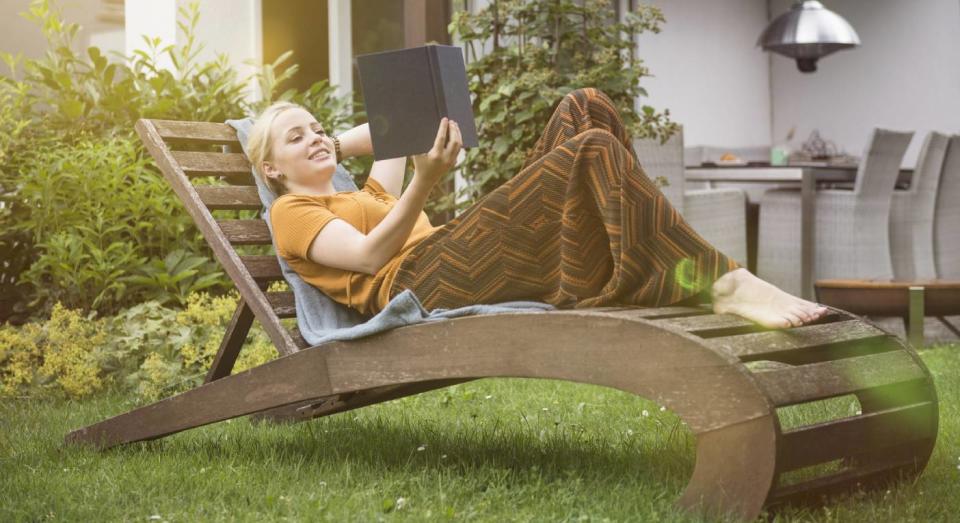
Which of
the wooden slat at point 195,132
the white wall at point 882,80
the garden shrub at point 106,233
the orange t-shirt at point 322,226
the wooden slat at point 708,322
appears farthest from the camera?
the white wall at point 882,80

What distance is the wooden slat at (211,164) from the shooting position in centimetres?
369

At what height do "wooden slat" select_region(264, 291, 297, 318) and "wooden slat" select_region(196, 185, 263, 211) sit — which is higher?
"wooden slat" select_region(196, 185, 263, 211)

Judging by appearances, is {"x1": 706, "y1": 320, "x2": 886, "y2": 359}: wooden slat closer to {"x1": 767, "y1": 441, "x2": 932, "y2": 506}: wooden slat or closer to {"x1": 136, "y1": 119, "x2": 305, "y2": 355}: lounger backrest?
{"x1": 767, "y1": 441, "x2": 932, "y2": 506}: wooden slat

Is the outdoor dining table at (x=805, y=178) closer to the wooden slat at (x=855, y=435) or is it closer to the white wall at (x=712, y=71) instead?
the white wall at (x=712, y=71)

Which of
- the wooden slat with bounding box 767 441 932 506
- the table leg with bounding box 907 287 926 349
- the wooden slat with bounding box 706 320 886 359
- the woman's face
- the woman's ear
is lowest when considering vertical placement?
the table leg with bounding box 907 287 926 349

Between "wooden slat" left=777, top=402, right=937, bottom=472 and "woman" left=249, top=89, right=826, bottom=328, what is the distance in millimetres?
257

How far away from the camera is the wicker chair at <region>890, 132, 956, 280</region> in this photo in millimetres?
7699

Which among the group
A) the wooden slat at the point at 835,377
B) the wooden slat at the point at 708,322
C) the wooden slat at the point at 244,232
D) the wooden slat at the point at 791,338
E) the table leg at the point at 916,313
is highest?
the wooden slat at the point at 244,232

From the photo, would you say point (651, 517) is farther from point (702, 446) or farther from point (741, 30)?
point (741, 30)

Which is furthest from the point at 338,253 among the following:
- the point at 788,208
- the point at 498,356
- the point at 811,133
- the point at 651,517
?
the point at 811,133

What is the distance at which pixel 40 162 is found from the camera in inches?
204

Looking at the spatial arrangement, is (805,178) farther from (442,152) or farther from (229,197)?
(442,152)

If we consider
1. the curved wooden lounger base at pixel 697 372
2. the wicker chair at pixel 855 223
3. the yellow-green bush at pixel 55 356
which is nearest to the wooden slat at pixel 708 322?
the curved wooden lounger base at pixel 697 372

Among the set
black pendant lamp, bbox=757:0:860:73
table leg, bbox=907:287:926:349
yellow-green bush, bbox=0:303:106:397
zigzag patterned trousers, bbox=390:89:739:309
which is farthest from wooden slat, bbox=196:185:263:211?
black pendant lamp, bbox=757:0:860:73
